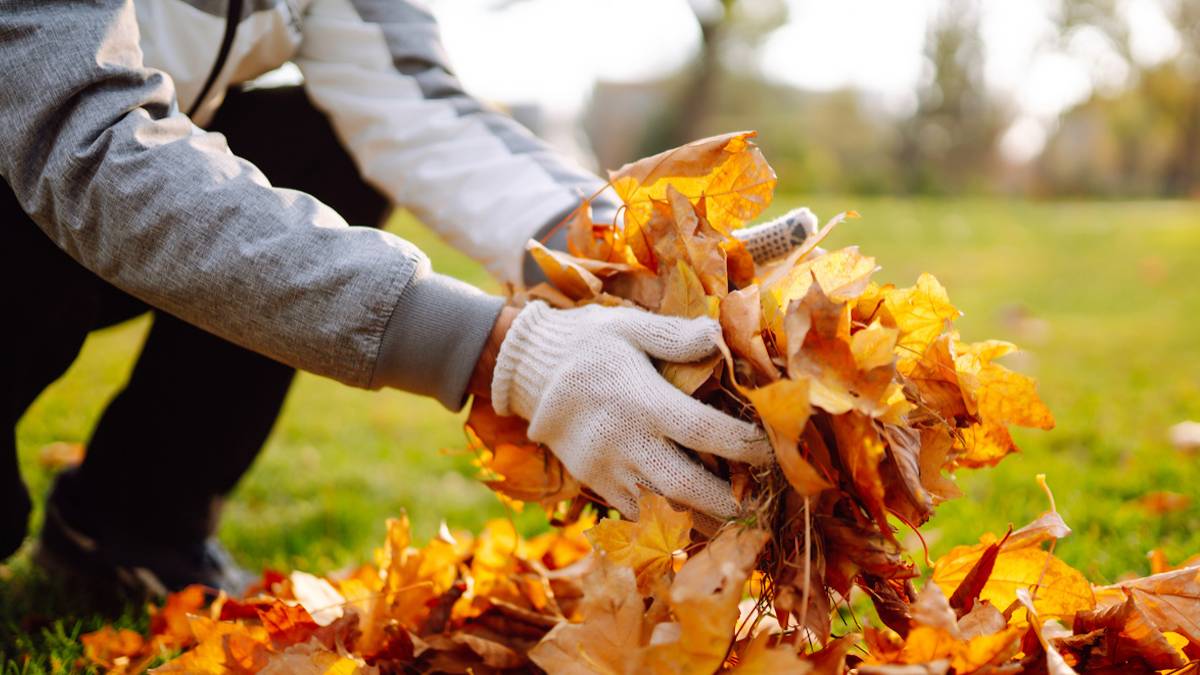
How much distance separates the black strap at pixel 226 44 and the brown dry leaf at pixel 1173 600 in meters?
1.43

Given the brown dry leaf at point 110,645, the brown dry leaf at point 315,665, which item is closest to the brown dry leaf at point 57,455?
the brown dry leaf at point 110,645

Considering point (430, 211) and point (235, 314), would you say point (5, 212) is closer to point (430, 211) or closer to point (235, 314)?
point (235, 314)

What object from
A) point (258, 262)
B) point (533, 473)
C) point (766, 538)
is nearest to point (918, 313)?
point (766, 538)

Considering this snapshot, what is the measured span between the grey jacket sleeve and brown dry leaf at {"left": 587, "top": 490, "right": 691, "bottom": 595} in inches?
10.8

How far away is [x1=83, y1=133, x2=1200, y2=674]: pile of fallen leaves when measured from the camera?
3.03 ft

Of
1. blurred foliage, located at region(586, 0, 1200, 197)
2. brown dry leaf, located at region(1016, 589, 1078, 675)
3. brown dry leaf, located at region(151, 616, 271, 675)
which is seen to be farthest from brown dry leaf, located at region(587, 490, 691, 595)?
blurred foliage, located at region(586, 0, 1200, 197)

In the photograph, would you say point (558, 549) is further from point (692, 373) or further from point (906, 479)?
point (906, 479)

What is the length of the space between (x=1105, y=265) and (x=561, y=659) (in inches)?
239

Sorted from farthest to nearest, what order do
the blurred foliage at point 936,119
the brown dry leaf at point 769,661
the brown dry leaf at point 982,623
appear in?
the blurred foliage at point 936,119
the brown dry leaf at point 982,623
the brown dry leaf at point 769,661

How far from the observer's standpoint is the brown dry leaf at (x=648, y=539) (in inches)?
39.0

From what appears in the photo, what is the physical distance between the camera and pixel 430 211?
163 centimetres

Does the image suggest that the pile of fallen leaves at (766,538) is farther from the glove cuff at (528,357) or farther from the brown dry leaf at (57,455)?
the brown dry leaf at (57,455)

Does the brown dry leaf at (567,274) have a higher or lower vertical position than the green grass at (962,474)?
higher

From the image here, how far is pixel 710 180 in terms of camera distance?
1.19 m
